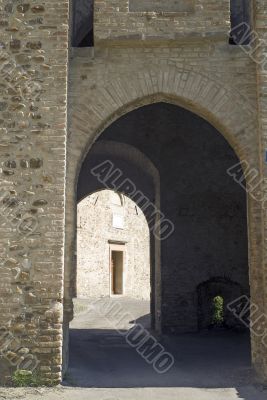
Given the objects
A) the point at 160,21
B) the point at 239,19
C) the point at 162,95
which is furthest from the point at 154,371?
the point at 239,19

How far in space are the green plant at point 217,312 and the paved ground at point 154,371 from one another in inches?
18.4

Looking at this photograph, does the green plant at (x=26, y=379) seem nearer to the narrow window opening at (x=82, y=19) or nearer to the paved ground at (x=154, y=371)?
the paved ground at (x=154, y=371)

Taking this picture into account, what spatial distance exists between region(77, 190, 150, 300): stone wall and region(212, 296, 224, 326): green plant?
660 centimetres

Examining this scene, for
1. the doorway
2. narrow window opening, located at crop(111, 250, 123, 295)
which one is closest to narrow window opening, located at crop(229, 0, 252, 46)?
the doorway

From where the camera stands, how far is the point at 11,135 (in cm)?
629

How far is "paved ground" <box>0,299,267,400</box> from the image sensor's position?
561 centimetres

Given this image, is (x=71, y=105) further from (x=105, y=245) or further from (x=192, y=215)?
(x=105, y=245)

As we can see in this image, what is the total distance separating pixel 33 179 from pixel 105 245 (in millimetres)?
12899

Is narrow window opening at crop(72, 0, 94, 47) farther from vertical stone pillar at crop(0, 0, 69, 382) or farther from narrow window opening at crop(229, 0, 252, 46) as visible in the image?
narrow window opening at crop(229, 0, 252, 46)

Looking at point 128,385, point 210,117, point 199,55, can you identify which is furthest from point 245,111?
point 128,385

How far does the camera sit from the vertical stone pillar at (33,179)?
5.91 metres

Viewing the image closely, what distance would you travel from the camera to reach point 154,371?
7.00m

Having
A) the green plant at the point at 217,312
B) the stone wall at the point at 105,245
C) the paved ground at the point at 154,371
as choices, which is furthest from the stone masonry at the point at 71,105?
the stone wall at the point at 105,245

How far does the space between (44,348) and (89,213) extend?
40.2ft
